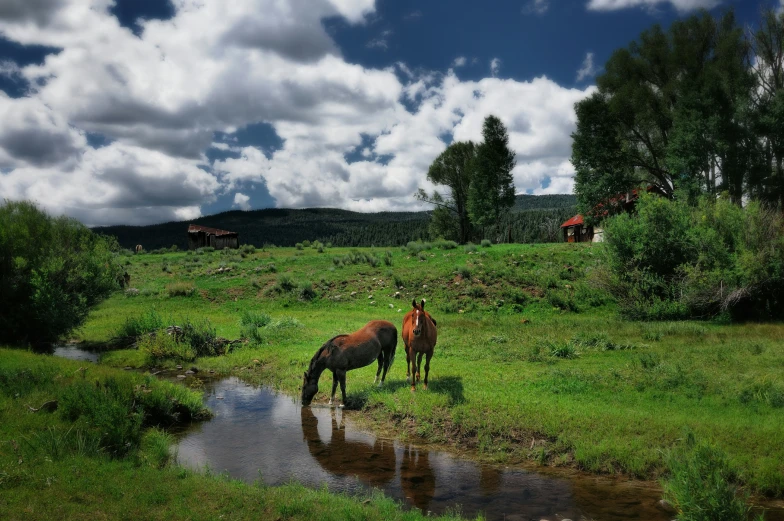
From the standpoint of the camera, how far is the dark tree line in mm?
35469

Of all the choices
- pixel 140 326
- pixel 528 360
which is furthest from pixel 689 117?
pixel 140 326

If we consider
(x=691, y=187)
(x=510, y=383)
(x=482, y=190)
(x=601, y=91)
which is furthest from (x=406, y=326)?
(x=482, y=190)

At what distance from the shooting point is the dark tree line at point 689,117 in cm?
3547

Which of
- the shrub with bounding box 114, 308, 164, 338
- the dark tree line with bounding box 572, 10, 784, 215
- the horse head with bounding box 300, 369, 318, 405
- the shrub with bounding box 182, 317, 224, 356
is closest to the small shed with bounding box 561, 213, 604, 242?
the dark tree line with bounding box 572, 10, 784, 215

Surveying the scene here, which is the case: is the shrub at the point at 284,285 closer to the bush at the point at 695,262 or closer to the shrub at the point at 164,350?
the shrub at the point at 164,350

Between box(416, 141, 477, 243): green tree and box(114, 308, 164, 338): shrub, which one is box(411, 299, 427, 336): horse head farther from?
box(416, 141, 477, 243): green tree

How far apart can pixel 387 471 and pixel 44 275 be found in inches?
798

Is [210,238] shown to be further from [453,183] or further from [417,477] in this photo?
[417,477]

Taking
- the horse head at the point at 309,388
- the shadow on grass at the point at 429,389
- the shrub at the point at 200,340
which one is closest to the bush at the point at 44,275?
the shrub at the point at 200,340

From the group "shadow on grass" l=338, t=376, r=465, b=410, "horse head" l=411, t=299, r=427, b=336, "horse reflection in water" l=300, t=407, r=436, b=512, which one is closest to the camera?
"horse reflection in water" l=300, t=407, r=436, b=512

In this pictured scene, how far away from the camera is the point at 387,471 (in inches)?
388

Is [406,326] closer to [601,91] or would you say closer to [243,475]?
[243,475]

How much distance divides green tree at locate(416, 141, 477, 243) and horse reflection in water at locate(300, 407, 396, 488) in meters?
66.3

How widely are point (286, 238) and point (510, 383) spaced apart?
18206 cm
